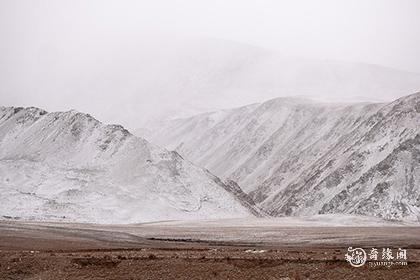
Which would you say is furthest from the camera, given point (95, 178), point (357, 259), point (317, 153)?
point (317, 153)

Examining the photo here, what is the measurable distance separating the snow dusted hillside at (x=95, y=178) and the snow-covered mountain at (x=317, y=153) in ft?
58.9

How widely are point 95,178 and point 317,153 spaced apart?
54232 mm

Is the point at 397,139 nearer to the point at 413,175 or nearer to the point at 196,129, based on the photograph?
the point at 413,175

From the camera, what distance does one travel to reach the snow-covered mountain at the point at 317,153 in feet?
330

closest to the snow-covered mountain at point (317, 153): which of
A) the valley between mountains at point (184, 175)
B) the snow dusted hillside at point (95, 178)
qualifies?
the valley between mountains at point (184, 175)

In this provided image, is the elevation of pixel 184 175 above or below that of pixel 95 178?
above

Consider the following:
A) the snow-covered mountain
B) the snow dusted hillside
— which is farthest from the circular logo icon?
the snow-covered mountain

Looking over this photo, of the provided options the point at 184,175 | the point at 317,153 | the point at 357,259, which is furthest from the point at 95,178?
the point at 357,259

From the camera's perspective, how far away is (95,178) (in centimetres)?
9800

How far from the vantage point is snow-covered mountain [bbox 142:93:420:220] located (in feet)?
330

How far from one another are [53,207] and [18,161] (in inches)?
632

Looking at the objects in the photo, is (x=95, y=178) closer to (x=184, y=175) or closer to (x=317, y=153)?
(x=184, y=175)

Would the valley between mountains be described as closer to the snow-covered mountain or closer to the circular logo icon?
the snow-covered mountain

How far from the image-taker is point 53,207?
8944 centimetres
